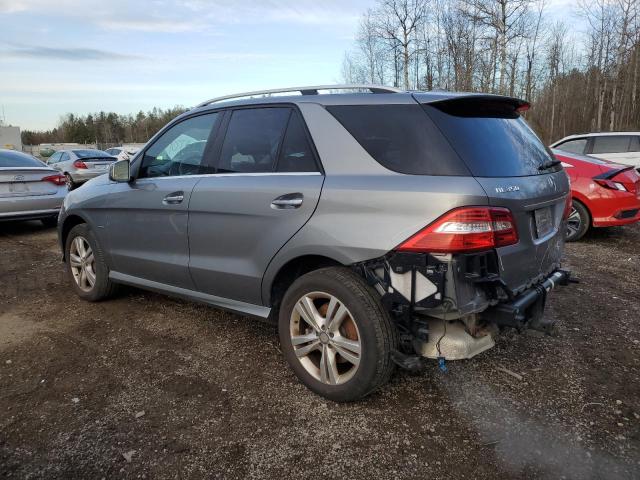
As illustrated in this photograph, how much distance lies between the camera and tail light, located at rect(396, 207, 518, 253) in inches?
94.9

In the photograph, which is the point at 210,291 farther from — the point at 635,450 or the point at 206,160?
the point at 635,450

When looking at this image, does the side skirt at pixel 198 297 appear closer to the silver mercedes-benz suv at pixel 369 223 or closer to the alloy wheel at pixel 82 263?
the silver mercedes-benz suv at pixel 369 223

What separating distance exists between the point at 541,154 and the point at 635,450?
1.80 m

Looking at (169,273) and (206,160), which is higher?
(206,160)

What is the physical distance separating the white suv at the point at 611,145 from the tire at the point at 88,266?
9.66 metres

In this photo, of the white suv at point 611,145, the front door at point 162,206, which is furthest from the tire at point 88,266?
the white suv at point 611,145

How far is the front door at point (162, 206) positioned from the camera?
3.66 metres

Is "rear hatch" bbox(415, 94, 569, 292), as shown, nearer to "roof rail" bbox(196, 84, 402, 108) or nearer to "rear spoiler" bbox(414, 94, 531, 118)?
"rear spoiler" bbox(414, 94, 531, 118)

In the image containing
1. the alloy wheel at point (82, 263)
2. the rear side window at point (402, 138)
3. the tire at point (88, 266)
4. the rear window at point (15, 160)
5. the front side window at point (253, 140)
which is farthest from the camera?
the rear window at point (15, 160)

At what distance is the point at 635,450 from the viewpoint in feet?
8.00

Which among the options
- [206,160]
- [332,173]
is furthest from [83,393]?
[332,173]

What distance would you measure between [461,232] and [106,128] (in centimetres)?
9674

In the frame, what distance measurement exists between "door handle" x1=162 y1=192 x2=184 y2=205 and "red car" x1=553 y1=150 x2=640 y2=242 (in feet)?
17.8

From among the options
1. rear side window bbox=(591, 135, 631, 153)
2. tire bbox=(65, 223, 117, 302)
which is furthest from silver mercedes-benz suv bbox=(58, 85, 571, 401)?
rear side window bbox=(591, 135, 631, 153)
